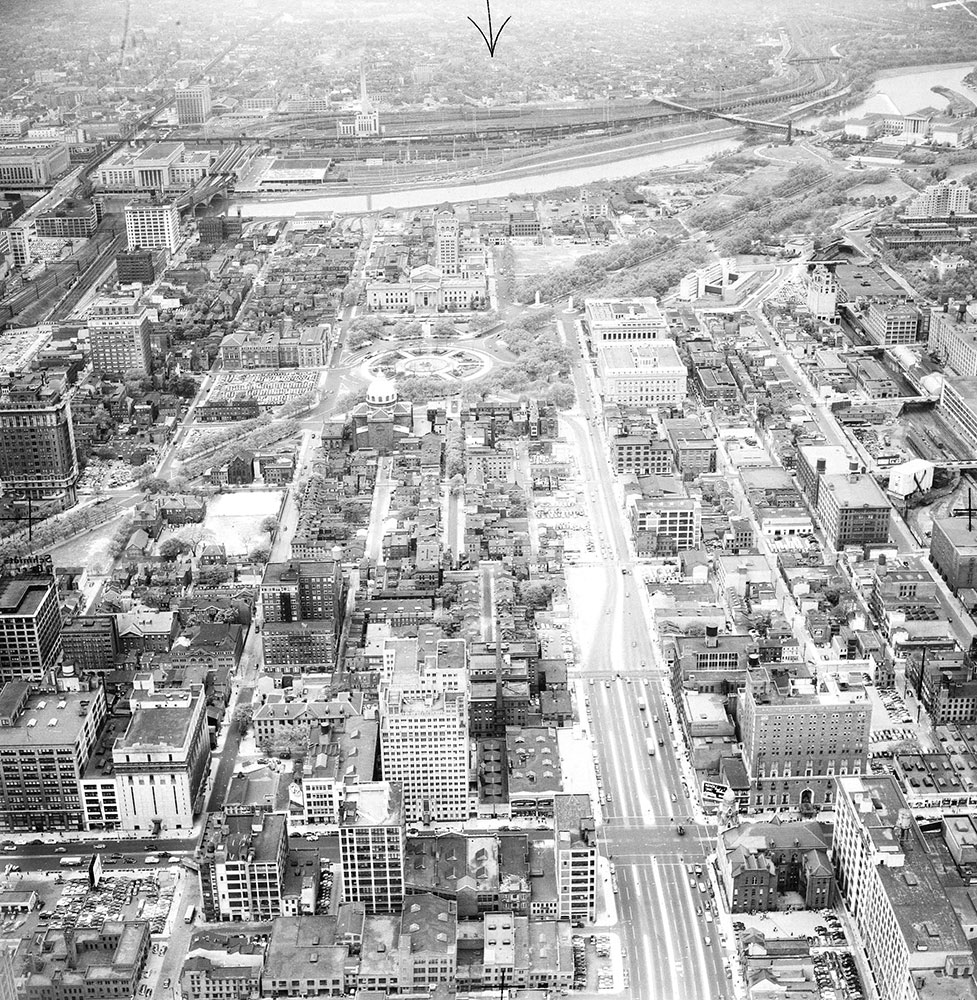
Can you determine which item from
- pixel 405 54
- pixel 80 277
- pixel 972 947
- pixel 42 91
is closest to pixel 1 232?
pixel 80 277

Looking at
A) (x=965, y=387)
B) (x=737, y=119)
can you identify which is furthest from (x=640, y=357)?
(x=737, y=119)

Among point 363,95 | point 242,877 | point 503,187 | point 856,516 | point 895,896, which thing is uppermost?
point 895,896

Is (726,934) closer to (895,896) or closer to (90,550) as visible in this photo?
(895,896)

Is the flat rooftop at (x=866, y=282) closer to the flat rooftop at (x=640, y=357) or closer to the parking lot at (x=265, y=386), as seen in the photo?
the flat rooftop at (x=640, y=357)

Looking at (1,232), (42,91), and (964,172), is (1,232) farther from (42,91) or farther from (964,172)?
(964,172)

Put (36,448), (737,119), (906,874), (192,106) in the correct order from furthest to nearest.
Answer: (737,119)
(192,106)
(36,448)
(906,874)

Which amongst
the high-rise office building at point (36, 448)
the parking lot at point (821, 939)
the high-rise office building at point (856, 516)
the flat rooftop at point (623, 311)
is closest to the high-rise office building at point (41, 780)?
the parking lot at point (821, 939)

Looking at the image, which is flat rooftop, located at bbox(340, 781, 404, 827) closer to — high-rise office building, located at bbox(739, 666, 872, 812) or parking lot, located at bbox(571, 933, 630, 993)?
parking lot, located at bbox(571, 933, 630, 993)

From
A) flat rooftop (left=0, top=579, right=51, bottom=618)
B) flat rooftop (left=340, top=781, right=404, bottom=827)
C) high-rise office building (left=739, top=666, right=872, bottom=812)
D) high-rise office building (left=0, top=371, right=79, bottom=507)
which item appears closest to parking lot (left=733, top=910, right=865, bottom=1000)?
high-rise office building (left=739, top=666, right=872, bottom=812)
